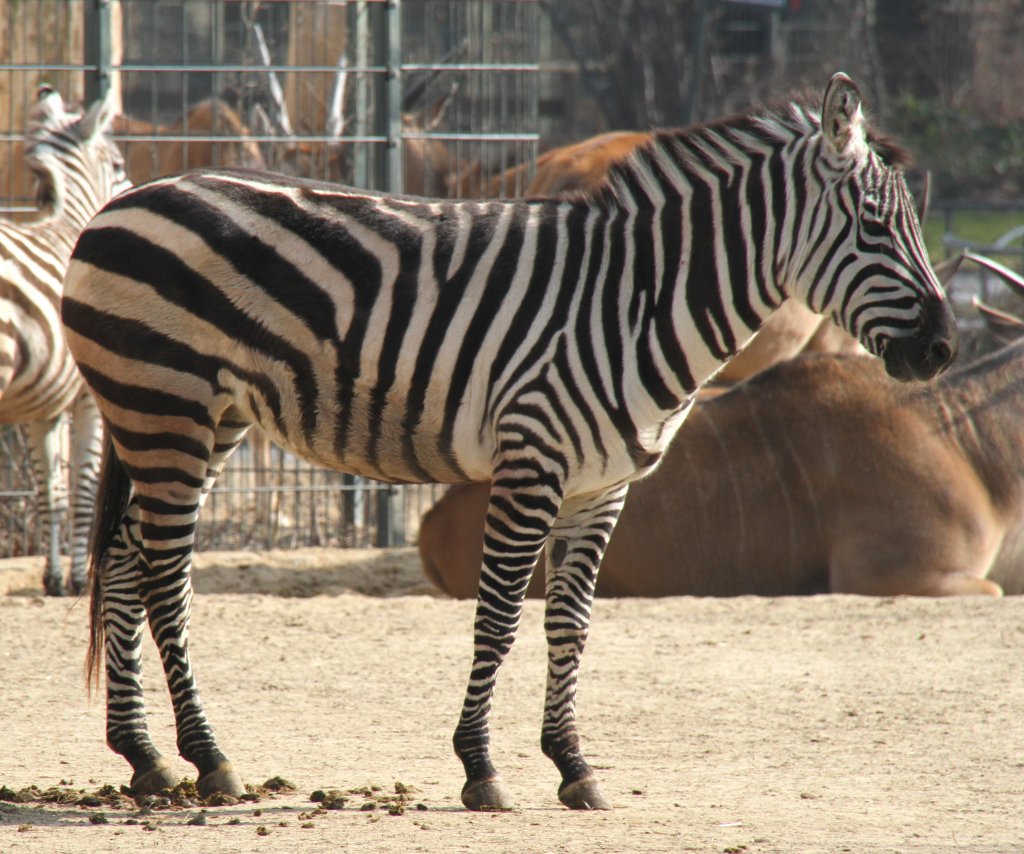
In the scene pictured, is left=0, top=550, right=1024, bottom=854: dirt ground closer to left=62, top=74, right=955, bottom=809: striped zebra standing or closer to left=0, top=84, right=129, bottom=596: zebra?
left=62, top=74, right=955, bottom=809: striped zebra standing

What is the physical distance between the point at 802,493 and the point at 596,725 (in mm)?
2784

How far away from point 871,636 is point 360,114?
5.06 meters

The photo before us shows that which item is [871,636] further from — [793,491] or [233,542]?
[233,542]

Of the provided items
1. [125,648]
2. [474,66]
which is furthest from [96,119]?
[125,648]

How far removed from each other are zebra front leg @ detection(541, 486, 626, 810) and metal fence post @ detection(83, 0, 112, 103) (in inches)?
214

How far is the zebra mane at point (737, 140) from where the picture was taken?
438 centimetres

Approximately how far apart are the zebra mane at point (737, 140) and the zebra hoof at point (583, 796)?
5.78ft

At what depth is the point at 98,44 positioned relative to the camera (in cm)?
878

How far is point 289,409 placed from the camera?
4.32 meters

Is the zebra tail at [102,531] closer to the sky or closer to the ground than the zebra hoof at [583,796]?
closer to the sky

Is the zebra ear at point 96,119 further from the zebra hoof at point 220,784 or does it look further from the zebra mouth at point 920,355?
the zebra mouth at point 920,355

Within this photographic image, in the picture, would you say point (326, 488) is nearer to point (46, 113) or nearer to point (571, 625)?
point (46, 113)

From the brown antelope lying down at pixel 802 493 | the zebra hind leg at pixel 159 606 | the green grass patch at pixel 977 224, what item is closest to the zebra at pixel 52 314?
the brown antelope lying down at pixel 802 493

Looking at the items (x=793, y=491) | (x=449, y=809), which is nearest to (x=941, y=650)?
(x=793, y=491)
